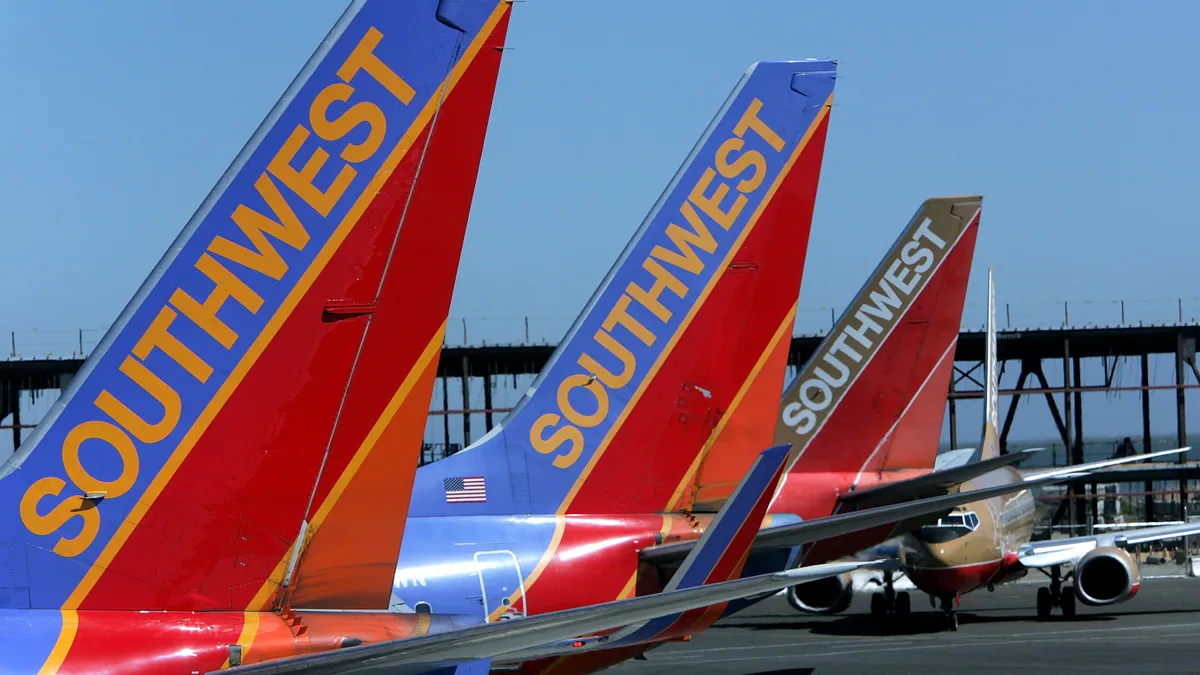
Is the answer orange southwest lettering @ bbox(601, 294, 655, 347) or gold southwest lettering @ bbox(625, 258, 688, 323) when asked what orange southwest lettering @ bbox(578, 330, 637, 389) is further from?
gold southwest lettering @ bbox(625, 258, 688, 323)

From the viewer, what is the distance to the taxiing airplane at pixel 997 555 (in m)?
24.4

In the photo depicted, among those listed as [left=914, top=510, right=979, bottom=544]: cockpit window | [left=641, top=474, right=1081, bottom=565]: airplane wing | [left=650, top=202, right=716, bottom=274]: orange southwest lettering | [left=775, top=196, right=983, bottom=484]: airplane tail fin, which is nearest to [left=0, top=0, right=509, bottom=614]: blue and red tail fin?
[left=641, top=474, right=1081, bottom=565]: airplane wing

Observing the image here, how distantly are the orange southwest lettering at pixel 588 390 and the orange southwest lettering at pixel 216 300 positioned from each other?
5.47 meters

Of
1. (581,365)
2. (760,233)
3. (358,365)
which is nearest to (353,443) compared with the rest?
(358,365)

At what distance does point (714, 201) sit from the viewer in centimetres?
1233

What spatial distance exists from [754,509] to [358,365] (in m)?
1.98

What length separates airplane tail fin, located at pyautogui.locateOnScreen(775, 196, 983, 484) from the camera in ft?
59.3

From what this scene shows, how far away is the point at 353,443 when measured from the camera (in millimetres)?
6414

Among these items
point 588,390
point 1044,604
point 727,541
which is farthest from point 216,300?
point 1044,604

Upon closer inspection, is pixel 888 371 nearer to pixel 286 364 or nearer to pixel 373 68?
pixel 373 68

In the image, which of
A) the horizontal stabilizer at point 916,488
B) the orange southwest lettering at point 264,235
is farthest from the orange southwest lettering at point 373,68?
the horizontal stabilizer at point 916,488

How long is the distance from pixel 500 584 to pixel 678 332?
299 centimetres

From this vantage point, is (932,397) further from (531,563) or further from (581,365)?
(531,563)

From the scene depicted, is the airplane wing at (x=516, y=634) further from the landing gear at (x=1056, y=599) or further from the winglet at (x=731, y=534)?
the landing gear at (x=1056, y=599)
